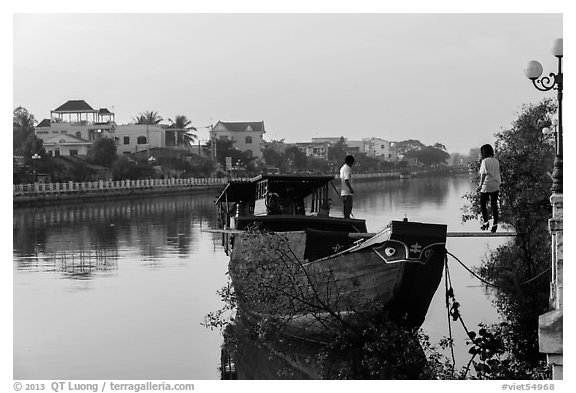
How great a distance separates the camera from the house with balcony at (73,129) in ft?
178

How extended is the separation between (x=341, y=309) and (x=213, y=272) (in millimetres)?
9774

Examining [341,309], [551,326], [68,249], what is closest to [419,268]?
[341,309]

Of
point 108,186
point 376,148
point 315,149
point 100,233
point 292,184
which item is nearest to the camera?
point 292,184

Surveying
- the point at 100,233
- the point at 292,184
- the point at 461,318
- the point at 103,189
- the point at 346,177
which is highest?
the point at 346,177

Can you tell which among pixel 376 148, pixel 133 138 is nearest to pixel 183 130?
pixel 133 138

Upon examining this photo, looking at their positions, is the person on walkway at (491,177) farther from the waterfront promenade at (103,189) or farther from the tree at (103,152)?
the tree at (103,152)

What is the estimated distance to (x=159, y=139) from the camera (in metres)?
60.8

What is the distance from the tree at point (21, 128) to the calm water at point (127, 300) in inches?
623

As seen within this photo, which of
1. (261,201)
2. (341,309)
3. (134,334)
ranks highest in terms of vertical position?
(261,201)

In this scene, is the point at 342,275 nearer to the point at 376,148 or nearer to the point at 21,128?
the point at 21,128

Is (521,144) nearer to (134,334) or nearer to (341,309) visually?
(341,309)

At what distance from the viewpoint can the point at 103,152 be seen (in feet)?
173

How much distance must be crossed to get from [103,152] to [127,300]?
124 feet
